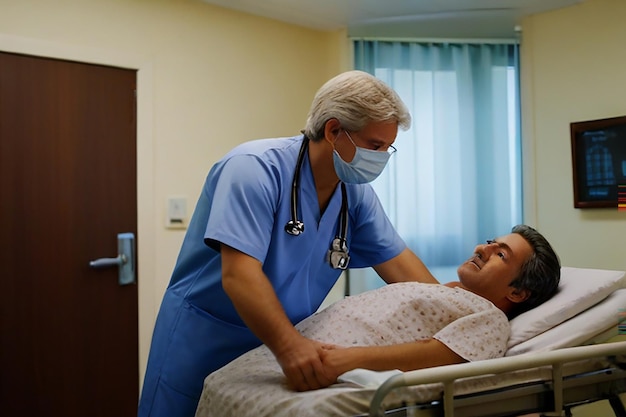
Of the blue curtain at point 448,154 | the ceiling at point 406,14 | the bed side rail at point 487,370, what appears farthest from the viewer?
the blue curtain at point 448,154

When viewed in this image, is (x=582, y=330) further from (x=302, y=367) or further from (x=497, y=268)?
(x=302, y=367)

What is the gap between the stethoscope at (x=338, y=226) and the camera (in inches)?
52.0

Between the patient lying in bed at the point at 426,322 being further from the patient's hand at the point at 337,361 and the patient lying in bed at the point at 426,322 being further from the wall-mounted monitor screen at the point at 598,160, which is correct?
the wall-mounted monitor screen at the point at 598,160

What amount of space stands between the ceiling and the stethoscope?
1.64m

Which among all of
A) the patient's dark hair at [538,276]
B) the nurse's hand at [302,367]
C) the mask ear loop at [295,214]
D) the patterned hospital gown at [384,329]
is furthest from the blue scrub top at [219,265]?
the patient's dark hair at [538,276]

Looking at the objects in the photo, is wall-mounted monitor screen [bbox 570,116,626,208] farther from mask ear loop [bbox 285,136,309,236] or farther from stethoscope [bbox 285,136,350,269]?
mask ear loop [bbox 285,136,309,236]

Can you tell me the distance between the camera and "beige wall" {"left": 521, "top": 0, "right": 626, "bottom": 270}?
8.72 ft

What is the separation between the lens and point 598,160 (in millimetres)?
2680

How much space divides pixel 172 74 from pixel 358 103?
1.67 m

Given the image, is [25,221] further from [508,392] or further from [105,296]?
[508,392]

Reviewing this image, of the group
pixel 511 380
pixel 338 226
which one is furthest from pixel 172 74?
pixel 511 380

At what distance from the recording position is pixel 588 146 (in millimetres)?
2732

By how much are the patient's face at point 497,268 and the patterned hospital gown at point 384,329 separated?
15 centimetres

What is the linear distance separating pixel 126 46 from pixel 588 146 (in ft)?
7.04
